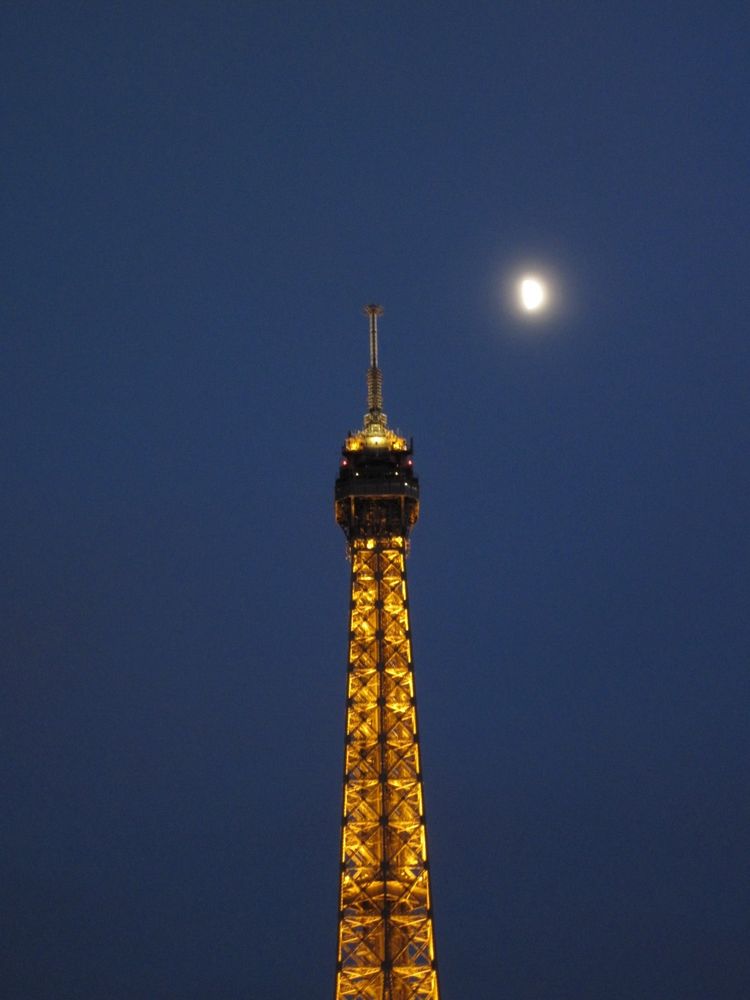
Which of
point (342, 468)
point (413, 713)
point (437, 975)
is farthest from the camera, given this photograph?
point (342, 468)

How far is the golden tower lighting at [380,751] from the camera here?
101 metres

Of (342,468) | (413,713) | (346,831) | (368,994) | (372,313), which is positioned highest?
(372,313)

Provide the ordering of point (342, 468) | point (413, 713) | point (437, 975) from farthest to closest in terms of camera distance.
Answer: point (342, 468) < point (413, 713) < point (437, 975)

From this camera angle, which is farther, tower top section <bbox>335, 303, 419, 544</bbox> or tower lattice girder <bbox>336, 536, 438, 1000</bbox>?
tower top section <bbox>335, 303, 419, 544</bbox>

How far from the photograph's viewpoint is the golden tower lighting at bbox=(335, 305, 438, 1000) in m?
101

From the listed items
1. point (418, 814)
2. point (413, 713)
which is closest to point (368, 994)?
point (418, 814)

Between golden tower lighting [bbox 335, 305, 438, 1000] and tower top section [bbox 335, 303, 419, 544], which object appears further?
tower top section [bbox 335, 303, 419, 544]

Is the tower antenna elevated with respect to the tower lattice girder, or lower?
elevated

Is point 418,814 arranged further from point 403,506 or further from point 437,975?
point 403,506

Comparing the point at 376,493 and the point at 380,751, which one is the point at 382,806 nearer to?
the point at 380,751

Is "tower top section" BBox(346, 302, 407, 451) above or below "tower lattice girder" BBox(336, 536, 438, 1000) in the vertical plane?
above

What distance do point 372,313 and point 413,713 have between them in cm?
3086

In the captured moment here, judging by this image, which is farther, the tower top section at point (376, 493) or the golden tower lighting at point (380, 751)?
the tower top section at point (376, 493)

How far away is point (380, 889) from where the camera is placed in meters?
102
